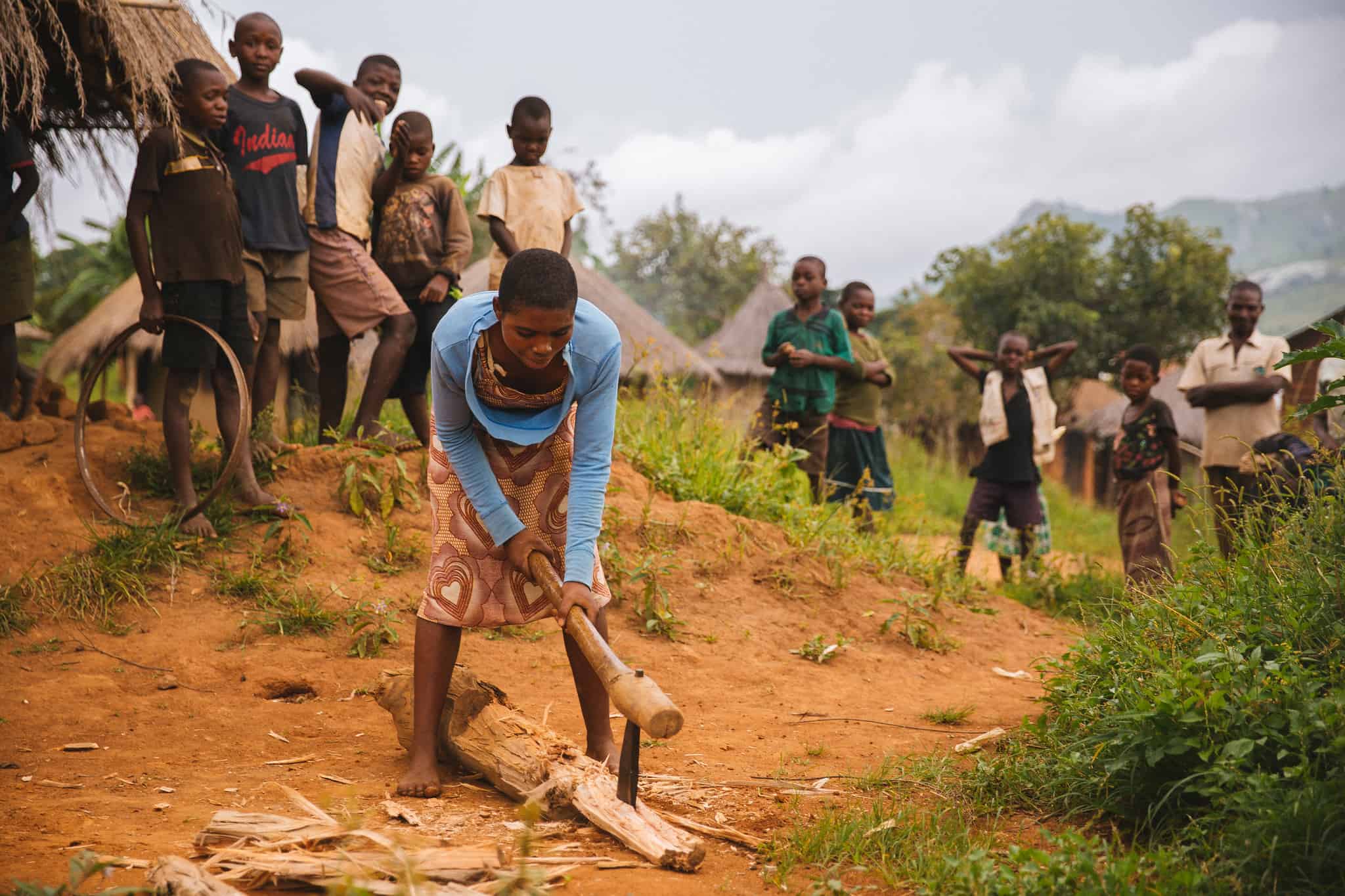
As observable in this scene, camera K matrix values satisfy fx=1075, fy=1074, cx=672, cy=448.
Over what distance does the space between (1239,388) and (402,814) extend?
16.5 ft

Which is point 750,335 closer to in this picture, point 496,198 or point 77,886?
point 496,198

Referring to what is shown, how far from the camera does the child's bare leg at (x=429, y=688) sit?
9.18 feet

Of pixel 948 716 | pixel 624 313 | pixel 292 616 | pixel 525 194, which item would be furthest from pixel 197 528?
pixel 624 313

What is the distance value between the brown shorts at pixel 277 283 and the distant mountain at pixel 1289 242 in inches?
4019

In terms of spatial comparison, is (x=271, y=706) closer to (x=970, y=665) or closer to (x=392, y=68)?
(x=970, y=665)

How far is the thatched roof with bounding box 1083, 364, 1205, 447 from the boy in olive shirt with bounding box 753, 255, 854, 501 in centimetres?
1011

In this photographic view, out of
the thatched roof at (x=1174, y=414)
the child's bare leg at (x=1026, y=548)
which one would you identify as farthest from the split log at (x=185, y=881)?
the thatched roof at (x=1174, y=414)

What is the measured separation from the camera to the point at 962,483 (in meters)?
12.8

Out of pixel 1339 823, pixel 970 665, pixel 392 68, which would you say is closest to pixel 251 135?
pixel 392 68

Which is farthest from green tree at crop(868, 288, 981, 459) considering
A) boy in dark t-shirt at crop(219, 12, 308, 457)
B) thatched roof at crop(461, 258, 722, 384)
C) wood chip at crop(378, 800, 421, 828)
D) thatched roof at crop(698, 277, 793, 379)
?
wood chip at crop(378, 800, 421, 828)

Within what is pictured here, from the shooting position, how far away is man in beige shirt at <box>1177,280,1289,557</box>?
18.8 feet

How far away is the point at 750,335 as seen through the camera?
18375 millimetres

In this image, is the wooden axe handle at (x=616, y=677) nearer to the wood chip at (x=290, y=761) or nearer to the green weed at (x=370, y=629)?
the wood chip at (x=290, y=761)

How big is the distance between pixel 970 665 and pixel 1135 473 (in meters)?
1.76
